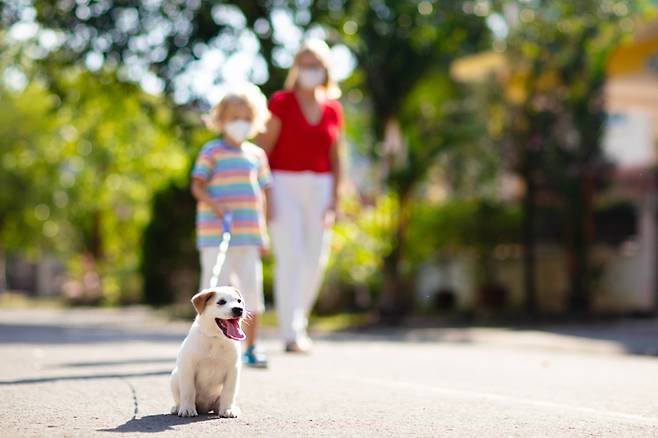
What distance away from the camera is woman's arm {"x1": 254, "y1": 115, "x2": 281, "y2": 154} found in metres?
9.40

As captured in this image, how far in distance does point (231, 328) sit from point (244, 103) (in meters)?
2.85

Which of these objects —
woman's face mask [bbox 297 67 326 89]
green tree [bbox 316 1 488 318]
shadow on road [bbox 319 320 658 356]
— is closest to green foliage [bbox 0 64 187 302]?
green tree [bbox 316 1 488 318]

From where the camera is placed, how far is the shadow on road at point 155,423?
16.8 ft

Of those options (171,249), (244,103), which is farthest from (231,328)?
(171,249)

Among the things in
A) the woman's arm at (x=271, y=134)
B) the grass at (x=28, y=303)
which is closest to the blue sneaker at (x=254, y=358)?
the woman's arm at (x=271, y=134)

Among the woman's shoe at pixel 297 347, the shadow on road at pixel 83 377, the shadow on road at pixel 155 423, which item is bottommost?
the shadow on road at pixel 155 423

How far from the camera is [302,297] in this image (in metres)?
9.52

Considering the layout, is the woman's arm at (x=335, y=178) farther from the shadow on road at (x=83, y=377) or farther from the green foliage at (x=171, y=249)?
the green foliage at (x=171, y=249)

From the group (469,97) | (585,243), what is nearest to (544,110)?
(585,243)

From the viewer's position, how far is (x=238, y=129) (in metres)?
8.03

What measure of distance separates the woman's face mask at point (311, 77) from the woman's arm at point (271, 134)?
0.36 metres

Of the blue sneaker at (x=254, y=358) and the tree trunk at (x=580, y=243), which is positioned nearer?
the blue sneaker at (x=254, y=358)

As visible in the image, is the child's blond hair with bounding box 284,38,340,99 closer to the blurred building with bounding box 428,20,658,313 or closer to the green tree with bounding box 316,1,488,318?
the green tree with bounding box 316,1,488,318

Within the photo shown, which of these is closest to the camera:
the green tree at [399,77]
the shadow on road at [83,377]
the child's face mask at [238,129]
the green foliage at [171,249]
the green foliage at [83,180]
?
the shadow on road at [83,377]
